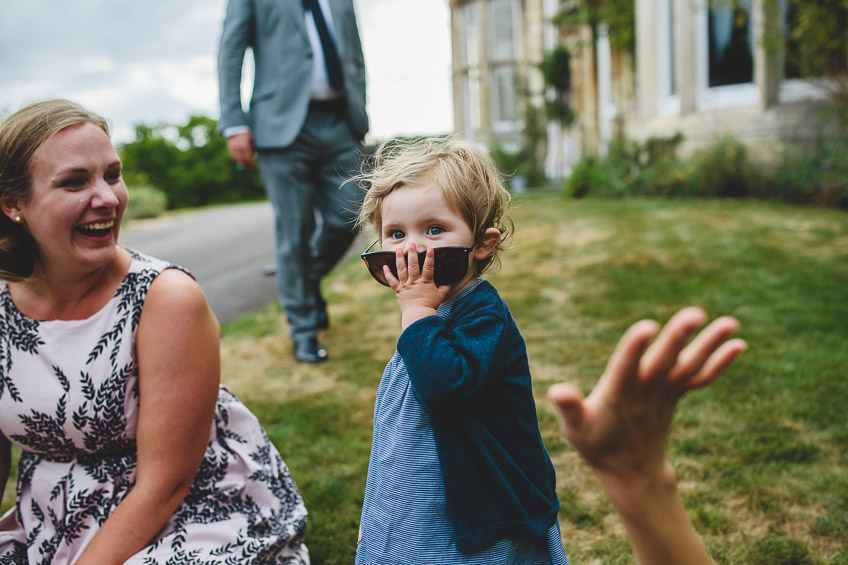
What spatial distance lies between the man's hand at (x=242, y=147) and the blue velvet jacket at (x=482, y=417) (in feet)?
8.99

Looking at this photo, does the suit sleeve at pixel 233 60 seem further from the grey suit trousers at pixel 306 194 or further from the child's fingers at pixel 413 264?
the child's fingers at pixel 413 264

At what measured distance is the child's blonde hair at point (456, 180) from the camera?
150cm

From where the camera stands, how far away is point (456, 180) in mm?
1493

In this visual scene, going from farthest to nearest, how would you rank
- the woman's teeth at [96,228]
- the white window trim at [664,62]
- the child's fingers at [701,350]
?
1. the white window trim at [664,62]
2. the woman's teeth at [96,228]
3. the child's fingers at [701,350]

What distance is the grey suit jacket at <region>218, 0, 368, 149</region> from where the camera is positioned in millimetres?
3918

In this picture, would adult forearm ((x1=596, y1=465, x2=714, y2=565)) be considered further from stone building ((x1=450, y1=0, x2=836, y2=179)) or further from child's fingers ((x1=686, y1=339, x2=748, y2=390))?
stone building ((x1=450, y1=0, x2=836, y2=179))

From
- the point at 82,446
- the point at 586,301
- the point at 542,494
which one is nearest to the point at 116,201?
the point at 82,446

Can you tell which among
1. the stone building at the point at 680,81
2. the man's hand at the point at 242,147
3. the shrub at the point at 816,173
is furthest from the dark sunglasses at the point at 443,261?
the stone building at the point at 680,81

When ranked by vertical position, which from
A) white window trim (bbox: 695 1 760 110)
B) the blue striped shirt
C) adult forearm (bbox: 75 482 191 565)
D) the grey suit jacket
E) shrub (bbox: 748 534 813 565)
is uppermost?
white window trim (bbox: 695 1 760 110)

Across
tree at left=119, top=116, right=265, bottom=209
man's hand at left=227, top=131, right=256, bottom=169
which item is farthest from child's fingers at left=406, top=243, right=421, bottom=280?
tree at left=119, top=116, right=265, bottom=209

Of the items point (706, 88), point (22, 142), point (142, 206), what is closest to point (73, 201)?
point (22, 142)

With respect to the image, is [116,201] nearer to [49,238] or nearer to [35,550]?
[49,238]

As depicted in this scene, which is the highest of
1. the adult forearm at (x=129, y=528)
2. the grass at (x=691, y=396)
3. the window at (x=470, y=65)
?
the window at (x=470, y=65)

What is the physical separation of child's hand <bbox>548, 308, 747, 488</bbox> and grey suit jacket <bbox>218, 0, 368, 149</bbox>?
333 cm
